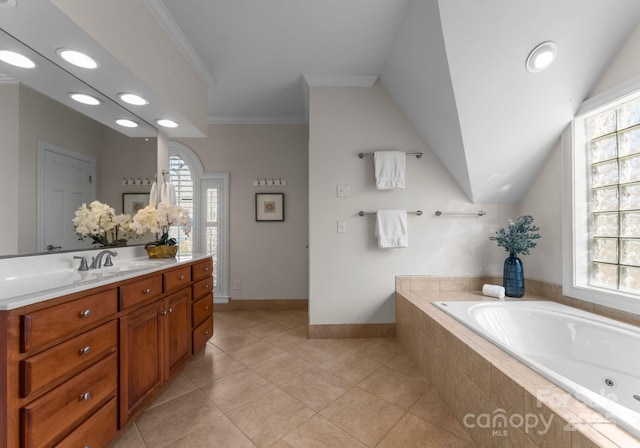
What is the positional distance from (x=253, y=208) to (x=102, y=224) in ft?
5.90

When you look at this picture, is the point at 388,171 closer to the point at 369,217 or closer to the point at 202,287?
the point at 369,217

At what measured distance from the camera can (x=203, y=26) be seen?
1.92m

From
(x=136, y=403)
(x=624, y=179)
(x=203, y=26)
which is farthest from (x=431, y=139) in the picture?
(x=136, y=403)

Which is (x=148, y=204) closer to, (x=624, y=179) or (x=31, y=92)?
(x=31, y=92)

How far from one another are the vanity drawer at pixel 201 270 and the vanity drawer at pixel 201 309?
185mm

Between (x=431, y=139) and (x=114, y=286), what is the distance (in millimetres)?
2506

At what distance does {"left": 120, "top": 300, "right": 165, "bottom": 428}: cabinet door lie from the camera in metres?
1.32

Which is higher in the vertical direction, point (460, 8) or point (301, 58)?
point (301, 58)

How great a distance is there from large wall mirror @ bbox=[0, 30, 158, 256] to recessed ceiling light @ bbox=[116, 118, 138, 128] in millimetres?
59

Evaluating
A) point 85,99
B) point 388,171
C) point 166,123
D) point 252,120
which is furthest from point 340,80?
point 85,99

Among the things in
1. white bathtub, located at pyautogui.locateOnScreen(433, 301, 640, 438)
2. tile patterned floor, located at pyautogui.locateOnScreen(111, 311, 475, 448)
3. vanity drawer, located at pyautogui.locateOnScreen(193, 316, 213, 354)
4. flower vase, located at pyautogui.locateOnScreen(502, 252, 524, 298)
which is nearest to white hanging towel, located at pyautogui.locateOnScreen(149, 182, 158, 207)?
vanity drawer, located at pyautogui.locateOnScreen(193, 316, 213, 354)

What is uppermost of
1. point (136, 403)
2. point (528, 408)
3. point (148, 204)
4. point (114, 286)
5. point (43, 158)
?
point (43, 158)

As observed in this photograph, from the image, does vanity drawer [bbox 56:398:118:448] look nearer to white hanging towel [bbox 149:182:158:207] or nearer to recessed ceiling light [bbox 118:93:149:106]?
white hanging towel [bbox 149:182:158:207]

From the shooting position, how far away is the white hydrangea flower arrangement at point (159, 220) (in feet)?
6.53
